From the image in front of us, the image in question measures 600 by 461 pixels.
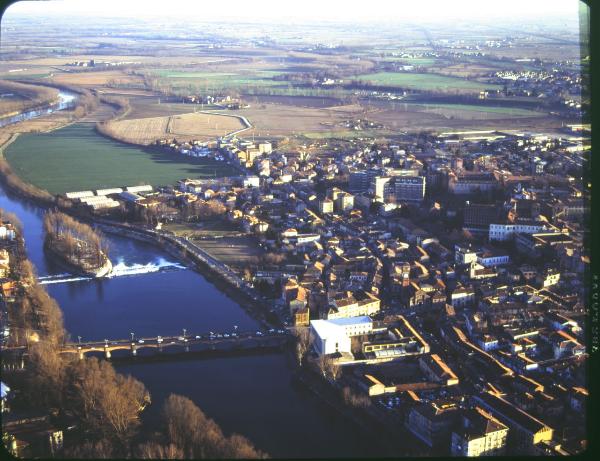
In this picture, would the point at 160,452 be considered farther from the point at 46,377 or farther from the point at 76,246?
the point at 76,246

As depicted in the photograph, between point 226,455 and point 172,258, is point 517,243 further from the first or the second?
point 226,455

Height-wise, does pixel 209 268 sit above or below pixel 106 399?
below

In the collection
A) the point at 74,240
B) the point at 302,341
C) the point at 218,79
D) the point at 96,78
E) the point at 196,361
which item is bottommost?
the point at 196,361

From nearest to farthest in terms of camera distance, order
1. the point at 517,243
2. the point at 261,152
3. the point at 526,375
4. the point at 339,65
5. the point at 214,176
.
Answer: the point at 526,375 < the point at 517,243 < the point at 214,176 < the point at 261,152 < the point at 339,65

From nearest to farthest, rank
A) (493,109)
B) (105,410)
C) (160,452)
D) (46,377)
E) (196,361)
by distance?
(160,452) < (105,410) < (46,377) < (196,361) < (493,109)

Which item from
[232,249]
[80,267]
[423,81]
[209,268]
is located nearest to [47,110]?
[423,81]

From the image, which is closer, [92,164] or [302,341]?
[302,341]

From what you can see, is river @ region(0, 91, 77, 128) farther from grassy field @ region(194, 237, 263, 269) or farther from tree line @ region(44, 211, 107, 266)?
grassy field @ region(194, 237, 263, 269)

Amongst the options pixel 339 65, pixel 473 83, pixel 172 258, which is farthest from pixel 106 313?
pixel 339 65
